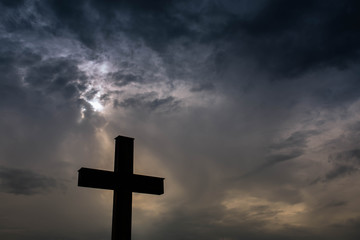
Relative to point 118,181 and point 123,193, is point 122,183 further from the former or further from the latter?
point 123,193

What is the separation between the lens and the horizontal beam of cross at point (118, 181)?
10203 mm

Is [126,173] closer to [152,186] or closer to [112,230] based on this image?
[152,186]

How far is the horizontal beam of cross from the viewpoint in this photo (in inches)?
402

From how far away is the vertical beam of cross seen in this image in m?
10.1

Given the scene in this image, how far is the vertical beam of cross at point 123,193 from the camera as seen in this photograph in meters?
10.1

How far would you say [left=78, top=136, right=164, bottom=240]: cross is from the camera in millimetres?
10141

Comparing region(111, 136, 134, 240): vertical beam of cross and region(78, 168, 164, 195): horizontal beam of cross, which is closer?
region(111, 136, 134, 240): vertical beam of cross

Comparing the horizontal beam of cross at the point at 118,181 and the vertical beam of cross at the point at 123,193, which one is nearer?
the vertical beam of cross at the point at 123,193

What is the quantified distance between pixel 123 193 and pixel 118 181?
15.7 inches

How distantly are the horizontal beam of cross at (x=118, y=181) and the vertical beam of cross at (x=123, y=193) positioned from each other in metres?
0.07

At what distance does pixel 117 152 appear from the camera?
441 inches

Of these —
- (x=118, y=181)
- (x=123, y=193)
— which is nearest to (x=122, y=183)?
(x=118, y=181)

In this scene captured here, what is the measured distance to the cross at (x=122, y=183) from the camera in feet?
33.3

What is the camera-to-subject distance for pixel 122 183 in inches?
424
